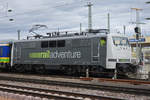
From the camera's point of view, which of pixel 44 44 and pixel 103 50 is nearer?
pixel 103 50

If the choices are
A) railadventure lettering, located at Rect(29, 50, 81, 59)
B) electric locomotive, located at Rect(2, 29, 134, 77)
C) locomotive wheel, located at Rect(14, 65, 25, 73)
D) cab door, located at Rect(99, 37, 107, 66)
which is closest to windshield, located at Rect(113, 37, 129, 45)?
electric locomotive, located at Rect(2, 29, 134, 77)

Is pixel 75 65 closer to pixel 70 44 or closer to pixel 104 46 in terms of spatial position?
pixel 70 44

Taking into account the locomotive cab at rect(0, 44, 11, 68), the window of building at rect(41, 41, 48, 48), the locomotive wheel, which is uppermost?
the window of building at rect(41, 41, 48, 48)

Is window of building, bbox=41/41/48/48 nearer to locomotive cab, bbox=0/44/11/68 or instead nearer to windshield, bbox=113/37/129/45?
locomotive cab, bbox=0/44/11/68

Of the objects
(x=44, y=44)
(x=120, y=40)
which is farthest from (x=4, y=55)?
(x=120, y=40)

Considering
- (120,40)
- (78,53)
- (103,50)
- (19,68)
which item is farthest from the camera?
(19,68)

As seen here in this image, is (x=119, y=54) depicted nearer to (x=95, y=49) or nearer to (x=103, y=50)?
(x=103, y=50)

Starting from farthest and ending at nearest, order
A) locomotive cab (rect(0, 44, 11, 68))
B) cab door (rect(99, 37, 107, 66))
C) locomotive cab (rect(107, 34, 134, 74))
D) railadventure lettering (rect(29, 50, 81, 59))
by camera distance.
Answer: locomotive cab (rect(0, 44, 11, 68)), railadventure lettering (rect(29, 50, 81, 59)), cab door (rect(99, 37, 107, 66)), locomotive cab (rect(107, 34, 134, 74))

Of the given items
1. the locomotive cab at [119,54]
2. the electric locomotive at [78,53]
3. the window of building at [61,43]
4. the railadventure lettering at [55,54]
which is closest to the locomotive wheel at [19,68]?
the electric locomotive at [78,53]

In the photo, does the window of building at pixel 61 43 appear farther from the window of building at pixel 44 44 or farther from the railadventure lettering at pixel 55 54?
the window of building at pixel 44 44

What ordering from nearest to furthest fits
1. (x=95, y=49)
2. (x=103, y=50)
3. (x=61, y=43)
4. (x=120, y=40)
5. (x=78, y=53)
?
(x=103, y=50), (x=95, y=49), (x=120, y=40), (x=78, y=53), (x=61, y=43)

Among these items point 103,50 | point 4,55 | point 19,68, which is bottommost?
point 19,68

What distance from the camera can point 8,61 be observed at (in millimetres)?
24547

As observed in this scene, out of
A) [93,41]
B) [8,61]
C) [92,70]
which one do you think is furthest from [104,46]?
[8,61]
